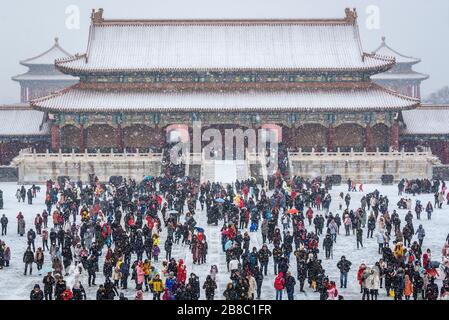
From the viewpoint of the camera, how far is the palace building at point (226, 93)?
54.9 metres

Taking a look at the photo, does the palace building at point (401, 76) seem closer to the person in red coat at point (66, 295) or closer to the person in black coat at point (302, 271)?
the person in black coat at point (302, 271)

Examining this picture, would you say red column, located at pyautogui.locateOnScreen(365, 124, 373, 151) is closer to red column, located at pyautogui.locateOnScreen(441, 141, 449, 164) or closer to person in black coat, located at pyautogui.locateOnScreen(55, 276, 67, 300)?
red column, located at pyautogui.locateOnScreen(441, 141, 449, 164)

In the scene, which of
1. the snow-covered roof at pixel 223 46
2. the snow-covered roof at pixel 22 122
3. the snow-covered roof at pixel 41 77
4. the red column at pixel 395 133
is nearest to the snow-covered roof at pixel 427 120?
the red column at pixel 395 133

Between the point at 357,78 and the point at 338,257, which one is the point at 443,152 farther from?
the point at 338,257

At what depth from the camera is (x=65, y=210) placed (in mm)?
32156

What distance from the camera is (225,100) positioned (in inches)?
2191

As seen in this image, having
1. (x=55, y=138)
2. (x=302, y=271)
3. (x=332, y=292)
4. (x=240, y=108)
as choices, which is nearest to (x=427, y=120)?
(x=240, y=108)

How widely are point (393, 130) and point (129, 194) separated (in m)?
24.2

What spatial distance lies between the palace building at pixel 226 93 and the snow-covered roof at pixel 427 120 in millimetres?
2286

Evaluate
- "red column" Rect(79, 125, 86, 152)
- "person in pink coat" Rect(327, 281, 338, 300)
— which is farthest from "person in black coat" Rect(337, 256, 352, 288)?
"red column" Rect(79, 125, 86, 152)

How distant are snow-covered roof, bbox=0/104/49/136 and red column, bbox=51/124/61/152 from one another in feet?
4.76

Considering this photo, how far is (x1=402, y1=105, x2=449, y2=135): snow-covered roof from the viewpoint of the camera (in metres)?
56.5

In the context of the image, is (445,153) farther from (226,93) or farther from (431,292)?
(431,292)
